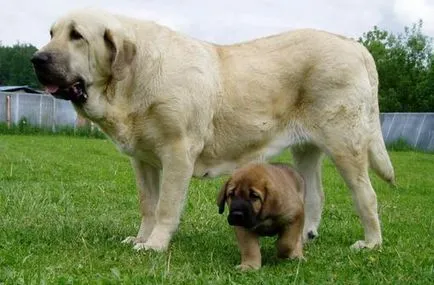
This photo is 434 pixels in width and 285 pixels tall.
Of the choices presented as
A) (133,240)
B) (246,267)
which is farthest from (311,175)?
(246,267)

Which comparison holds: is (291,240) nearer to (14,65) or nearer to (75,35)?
(75,35)

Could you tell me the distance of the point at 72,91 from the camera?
553cm

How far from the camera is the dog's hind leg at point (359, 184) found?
6.02 meters

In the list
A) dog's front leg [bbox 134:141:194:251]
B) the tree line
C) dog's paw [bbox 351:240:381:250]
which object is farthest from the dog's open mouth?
the tree line

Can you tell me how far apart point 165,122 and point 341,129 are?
4.85 ft

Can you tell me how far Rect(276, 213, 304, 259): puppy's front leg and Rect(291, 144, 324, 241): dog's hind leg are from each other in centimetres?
146

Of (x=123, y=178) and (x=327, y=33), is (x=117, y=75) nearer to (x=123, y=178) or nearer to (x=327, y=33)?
(x=327, y=33)

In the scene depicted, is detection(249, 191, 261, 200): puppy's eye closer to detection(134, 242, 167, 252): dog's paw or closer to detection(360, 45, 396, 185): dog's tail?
detection(134, 242, 167, 252): dog's paw

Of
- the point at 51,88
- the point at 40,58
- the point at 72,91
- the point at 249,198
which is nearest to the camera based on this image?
the point at 249,198

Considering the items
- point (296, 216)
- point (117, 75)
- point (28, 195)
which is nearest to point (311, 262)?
point (296, 216)

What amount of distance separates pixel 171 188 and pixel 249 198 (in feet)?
3.17

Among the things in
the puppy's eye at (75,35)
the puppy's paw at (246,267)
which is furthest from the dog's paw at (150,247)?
the puppy's eye at (75,35)

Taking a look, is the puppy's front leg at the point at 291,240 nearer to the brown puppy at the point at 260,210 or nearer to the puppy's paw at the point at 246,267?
the brown puppy at the point at 260,210

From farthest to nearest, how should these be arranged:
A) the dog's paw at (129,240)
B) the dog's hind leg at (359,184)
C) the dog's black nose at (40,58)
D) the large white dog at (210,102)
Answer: the dog's hind leg at (359,184) < the dog's paw at (129,240) < the large white dog at (210,102) < the dog's black nose at (40,58)
